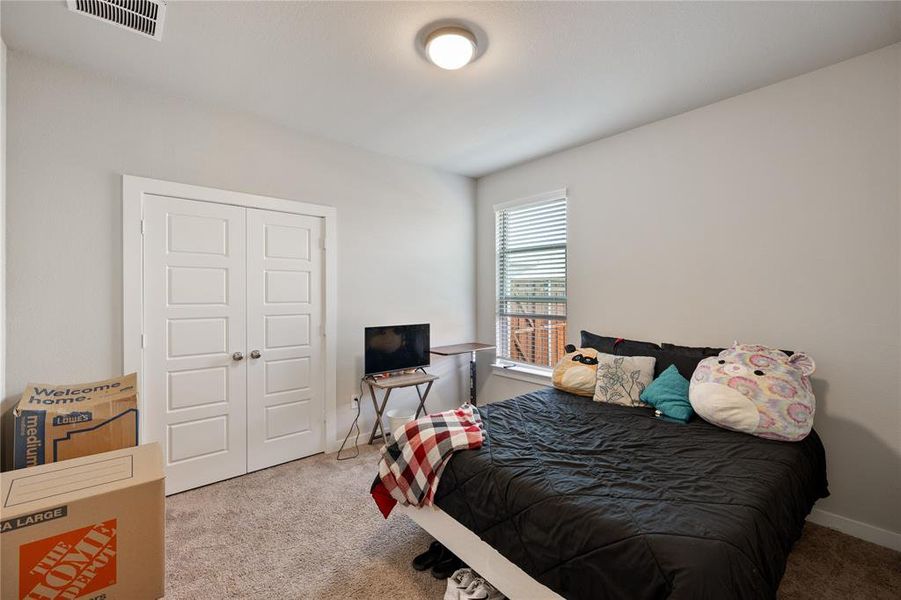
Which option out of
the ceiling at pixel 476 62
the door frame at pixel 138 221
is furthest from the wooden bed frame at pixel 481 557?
the ceiling at pixel 476 62

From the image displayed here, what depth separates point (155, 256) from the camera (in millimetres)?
2699

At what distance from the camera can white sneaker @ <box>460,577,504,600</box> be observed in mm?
1728

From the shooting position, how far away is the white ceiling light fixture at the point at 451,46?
6.69 feet

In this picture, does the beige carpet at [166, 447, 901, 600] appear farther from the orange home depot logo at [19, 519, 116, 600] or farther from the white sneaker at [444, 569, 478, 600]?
the orange home depot logo at [19, 519, 116, 600]

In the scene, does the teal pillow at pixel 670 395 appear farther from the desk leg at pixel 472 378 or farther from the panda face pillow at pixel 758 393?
the desk leg at pixel 472 378

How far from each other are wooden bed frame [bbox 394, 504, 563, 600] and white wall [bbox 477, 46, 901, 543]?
86.2 inches

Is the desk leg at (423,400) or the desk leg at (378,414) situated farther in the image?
the desk leg at (423,400)

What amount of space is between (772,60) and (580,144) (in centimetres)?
148

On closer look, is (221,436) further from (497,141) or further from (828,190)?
(828,190)

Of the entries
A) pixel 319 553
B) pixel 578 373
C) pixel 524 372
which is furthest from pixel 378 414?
pixel 578 373

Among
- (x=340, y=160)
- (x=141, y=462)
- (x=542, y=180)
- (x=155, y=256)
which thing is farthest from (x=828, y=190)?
(x=155, y=256)

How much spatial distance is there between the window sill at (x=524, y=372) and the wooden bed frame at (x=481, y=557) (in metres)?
2.19

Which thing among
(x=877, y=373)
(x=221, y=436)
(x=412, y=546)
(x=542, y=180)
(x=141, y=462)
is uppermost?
(x=542, y=180)

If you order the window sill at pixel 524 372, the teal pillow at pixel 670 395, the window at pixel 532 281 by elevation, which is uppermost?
the window at pixel 532 281
